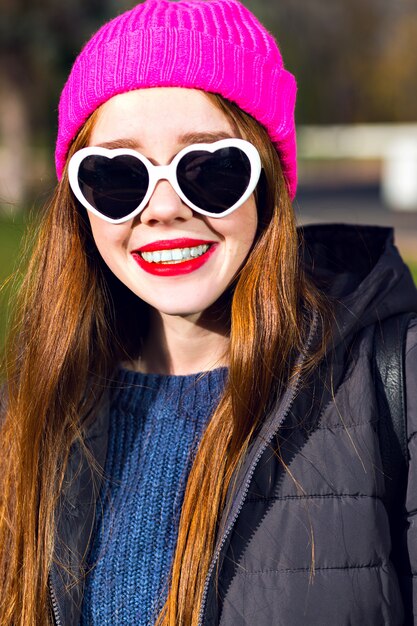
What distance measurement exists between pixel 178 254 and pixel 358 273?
0.49 m

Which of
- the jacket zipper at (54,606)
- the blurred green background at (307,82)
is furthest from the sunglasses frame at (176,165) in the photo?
the jacket zipper at (54,606)

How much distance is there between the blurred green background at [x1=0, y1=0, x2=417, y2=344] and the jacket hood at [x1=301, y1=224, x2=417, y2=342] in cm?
59

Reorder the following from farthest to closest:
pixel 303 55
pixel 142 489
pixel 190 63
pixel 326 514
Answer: pixel 303 55 → pixel 142 489 → pixel 190 63 → pixel 326 514

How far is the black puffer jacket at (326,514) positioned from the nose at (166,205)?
0.41 metres

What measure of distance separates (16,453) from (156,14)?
1.14 metres

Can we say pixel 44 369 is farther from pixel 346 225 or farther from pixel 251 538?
pixel 346 225

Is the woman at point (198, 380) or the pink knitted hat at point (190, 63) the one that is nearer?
the woman at point (198, 380)

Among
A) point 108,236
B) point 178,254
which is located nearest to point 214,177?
point 178,254

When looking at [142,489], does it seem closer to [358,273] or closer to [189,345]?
[189,345]

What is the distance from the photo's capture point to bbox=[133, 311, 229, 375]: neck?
2.24 m

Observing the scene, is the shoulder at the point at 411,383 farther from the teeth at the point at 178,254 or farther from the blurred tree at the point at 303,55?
the blurred tree at the point at 303,55

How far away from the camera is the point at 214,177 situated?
194 centimetres

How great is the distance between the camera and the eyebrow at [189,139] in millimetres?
1941

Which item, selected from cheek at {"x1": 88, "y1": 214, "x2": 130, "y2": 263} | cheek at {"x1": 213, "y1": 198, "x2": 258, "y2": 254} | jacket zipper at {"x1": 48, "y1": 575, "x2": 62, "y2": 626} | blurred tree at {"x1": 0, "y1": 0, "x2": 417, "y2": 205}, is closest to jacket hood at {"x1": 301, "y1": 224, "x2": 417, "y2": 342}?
cheek at {"x1": 213, "y1": 198, "x2": 258, "y2": 254}
